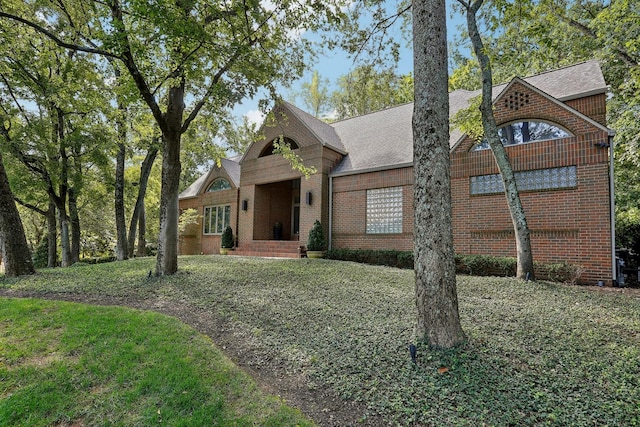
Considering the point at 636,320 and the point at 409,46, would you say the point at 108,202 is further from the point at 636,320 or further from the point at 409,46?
the point at 636,320

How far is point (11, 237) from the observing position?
7.58 metres

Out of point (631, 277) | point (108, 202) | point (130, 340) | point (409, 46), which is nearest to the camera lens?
point (130, 340)

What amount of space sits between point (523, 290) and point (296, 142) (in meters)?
10.3

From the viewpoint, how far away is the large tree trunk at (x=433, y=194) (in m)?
3.52

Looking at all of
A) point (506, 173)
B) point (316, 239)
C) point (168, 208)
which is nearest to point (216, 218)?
point (316, 239)

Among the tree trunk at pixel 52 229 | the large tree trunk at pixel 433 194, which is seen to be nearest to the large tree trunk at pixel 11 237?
the tree trunk at pixel 52 229

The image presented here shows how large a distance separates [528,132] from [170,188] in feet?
32.4

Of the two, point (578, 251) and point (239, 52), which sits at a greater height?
point (239, 52)

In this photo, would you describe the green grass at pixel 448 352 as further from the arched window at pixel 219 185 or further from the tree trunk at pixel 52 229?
the arched window at pixel 219 185

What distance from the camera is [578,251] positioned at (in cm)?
806

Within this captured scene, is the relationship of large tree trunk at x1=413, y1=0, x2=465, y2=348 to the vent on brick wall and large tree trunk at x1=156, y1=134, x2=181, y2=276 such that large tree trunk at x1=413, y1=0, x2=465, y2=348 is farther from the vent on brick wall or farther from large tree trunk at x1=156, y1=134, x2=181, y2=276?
the vent on brick wall

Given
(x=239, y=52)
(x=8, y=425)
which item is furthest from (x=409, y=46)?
(x=8, y=425)

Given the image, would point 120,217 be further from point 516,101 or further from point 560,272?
point 560,272

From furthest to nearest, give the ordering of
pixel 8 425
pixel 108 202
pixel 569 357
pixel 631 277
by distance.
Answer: pixel 108 202 < pixel 631 277 < pixel 569 357 < pixel 8 425
